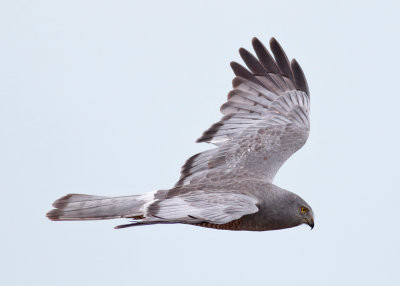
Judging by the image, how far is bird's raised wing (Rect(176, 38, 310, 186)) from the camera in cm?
1153

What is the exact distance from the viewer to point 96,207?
35.3 feet

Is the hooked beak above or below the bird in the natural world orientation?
below

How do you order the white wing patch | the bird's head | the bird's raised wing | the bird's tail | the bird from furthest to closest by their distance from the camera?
1. the bird's raised wing
2. the bird's head
3. the bird's tail
4. the bird
5. the white wing patch

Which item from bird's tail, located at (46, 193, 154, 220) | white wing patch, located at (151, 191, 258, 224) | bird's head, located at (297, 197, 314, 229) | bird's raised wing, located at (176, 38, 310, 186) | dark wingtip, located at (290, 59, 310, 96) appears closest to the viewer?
white wing patch, located at (151, 191, 258, 224)

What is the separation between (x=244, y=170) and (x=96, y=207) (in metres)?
1.95

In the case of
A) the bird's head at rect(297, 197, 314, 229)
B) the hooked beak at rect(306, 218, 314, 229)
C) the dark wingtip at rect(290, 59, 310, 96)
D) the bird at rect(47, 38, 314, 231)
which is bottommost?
the hooked beak at rect(306, 218, 314, 229)

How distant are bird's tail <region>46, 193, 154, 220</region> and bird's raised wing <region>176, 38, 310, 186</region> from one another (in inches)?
30.0

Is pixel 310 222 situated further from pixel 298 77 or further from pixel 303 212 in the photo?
pixel 298 77

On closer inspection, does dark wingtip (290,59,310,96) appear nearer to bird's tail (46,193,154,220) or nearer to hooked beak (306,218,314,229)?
hooked beak (306,218,314,229)

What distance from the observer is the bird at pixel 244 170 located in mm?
9695

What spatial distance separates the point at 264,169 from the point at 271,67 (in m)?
2.13

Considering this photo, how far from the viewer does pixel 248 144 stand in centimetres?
1192

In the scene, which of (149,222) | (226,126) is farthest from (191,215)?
(226,126)

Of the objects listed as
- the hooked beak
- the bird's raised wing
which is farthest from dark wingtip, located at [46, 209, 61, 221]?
the hooked beak
